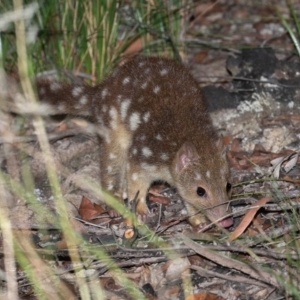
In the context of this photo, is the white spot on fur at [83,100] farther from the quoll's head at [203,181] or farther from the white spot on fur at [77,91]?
the quoll's head at [203,181]

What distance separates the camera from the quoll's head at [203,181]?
16.6ft

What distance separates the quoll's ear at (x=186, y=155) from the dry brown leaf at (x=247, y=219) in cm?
53

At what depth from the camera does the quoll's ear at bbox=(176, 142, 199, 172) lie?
5.11 meters

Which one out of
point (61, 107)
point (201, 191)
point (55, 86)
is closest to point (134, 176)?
point (201, 191)

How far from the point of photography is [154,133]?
5375mm

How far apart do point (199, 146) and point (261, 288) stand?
3.68 ft

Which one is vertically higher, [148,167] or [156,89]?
[156,89]

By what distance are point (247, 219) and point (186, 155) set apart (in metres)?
0.59

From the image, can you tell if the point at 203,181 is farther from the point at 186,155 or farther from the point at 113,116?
the point at 113,116

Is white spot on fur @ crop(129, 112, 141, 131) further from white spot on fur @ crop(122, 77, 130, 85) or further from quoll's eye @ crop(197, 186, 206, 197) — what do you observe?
quoll's eye @ crop(197, 186, 206, 197)

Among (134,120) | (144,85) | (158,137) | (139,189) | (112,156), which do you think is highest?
→ (144,85)

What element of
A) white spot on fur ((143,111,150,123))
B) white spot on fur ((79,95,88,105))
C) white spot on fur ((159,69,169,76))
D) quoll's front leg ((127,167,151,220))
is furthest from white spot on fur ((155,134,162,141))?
white spot on fur ((79,95,88,105))

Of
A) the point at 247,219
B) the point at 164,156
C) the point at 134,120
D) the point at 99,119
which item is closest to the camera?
the point at 247,219

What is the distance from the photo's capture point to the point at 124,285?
15.0 feet
